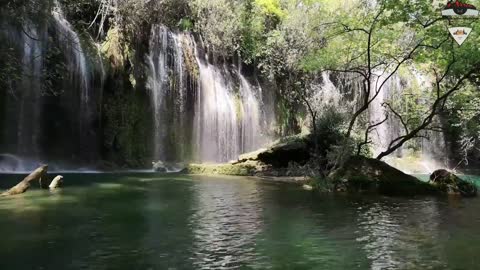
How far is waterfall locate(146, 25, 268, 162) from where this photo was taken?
28.3 meters

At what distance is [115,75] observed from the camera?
26.1 metres

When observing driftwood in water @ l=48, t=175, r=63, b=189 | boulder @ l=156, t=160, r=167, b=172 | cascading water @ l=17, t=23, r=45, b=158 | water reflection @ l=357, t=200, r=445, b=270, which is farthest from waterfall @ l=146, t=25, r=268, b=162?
water reflection @ l=357, t=200, r=445, b=270

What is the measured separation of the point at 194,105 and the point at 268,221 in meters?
19.8

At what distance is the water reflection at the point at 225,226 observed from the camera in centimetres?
729

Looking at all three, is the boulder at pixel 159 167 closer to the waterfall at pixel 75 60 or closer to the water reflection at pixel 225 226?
the waterfall at pixel 75 60

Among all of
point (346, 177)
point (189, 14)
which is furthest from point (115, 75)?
point (346, 177)

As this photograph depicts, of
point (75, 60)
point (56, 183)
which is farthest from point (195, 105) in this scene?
point (56, 183)

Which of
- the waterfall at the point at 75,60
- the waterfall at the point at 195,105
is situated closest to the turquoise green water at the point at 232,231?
the waterfall at the point at 75,60

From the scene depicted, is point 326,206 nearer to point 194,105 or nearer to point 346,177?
point 346,177

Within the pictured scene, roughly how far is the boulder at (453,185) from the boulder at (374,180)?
0.35 metres

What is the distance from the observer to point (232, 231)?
924 centimetres

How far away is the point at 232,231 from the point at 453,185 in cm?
927

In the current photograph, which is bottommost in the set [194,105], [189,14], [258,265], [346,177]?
[258,265]

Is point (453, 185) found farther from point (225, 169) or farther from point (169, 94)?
point (169, 94)
